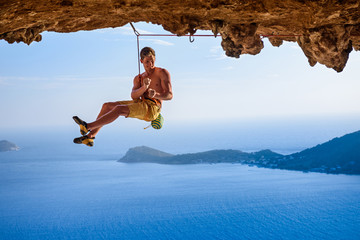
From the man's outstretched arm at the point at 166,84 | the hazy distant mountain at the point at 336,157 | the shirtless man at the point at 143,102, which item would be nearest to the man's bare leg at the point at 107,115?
the shirtless man at the point at 143,102

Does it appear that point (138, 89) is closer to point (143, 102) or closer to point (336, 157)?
point (143, 102)

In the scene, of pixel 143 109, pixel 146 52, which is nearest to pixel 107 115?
pixel 143 109

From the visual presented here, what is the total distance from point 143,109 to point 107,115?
470 mm

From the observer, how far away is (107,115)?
383 centimetres

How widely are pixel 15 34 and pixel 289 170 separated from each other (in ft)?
110

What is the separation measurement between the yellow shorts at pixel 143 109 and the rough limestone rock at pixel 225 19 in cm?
107

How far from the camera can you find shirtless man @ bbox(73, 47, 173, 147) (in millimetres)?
3824

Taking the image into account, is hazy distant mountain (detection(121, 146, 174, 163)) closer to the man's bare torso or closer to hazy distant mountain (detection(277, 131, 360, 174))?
hazy distant mountain (detection(277, 131, 360, 174))

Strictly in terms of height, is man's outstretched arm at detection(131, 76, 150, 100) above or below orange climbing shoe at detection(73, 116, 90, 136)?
above

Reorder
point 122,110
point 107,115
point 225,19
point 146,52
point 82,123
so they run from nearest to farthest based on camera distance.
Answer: point 82,123, point 107,115, point 122,110, point 146,52, point 225,19

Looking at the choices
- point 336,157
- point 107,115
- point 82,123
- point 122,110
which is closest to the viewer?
point 82,123

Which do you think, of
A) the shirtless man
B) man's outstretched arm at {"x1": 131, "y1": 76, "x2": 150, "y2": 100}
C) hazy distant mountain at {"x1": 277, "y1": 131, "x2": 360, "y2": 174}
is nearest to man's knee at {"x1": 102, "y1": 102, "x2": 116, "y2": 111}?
the shirtless man

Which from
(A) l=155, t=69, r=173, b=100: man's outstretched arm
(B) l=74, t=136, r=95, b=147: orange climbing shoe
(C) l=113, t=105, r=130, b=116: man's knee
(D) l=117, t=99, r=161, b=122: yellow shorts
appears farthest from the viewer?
(A) l=155, t=69, r=173, b=100: man's outstretched arm

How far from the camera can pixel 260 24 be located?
4910mm
